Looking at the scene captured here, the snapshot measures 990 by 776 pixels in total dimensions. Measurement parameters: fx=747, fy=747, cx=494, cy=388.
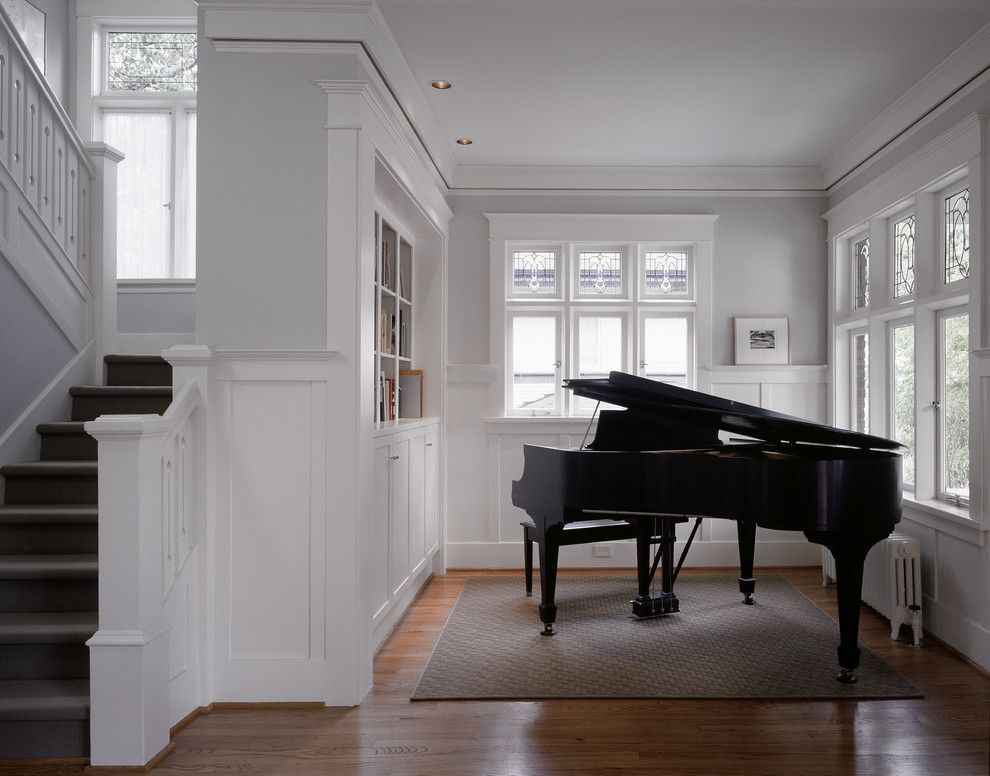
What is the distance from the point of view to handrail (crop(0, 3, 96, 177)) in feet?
10.8

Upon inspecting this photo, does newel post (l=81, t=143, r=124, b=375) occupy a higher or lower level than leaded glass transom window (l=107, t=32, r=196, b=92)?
lower

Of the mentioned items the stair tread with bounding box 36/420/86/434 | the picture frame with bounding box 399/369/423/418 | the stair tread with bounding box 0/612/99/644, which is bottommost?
the stair tread with bounding box 0/612/99/644

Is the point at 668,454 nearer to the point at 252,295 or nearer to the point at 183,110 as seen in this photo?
the point at 252,295

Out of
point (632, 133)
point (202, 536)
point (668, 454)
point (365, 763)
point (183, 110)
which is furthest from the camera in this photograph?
point (183, 110)

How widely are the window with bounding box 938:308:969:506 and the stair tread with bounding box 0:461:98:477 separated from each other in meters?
4.17

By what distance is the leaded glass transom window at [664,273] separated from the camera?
217 inches

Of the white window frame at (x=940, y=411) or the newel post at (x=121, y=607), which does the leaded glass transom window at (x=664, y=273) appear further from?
the newel post at (x=121, y=607)

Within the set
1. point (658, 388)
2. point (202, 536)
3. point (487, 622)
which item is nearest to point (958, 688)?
point (658, 388)

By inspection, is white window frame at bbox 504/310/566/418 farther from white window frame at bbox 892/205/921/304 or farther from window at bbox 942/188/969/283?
window at bbox 942/188/969/283

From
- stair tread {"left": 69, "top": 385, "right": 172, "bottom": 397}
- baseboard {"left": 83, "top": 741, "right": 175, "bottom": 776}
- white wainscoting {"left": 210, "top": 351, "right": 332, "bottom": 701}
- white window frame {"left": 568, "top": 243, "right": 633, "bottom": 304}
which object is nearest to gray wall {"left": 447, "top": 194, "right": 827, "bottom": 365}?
white window frame {"left": 568, "top": 243, "right": 633, "bottom": 304}

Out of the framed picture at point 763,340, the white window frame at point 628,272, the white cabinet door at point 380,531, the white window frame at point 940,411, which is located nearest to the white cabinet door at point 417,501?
the white cabinet door at point 380,531

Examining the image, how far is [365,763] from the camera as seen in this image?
252 centimetres

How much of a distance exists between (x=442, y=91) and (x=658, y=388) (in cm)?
196

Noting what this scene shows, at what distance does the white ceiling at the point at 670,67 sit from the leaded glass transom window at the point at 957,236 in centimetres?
65
